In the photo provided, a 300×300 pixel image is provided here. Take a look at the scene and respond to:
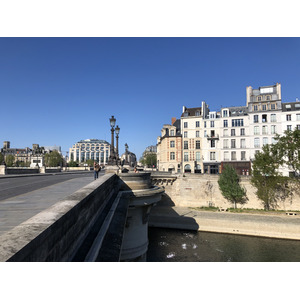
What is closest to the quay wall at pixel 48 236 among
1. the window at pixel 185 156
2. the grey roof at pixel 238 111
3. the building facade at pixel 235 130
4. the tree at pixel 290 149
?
the tree at pixel 290 149

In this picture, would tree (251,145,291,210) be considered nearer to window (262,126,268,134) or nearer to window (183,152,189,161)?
window (262,126,268,134)

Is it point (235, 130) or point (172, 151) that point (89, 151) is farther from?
point (235, 130)

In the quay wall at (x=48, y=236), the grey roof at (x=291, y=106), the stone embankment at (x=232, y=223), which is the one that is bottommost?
the stone embankment at (x=232, y=223)

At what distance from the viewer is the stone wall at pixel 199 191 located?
3172 cm

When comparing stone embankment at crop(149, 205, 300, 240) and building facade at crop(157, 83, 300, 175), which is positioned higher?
building facade at crop(157, 83, 300, 175)

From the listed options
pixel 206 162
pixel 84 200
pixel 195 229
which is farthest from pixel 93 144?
pixel 84 200

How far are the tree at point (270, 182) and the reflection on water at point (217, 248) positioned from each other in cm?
784

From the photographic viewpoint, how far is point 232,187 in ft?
100

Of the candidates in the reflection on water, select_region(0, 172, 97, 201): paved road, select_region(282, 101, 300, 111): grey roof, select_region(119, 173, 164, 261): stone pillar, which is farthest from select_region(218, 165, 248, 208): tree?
select_region(0, 172, 97, 201): paved road

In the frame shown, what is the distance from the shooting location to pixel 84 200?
13.9 ft

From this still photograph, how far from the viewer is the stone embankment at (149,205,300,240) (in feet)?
78.0

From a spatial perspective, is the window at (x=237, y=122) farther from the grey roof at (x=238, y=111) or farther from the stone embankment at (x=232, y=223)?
the stone embankment at (x=232, y=223)

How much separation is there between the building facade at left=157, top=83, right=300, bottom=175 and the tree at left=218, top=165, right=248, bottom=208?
7.43m

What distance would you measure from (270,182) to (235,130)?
13427 mm
